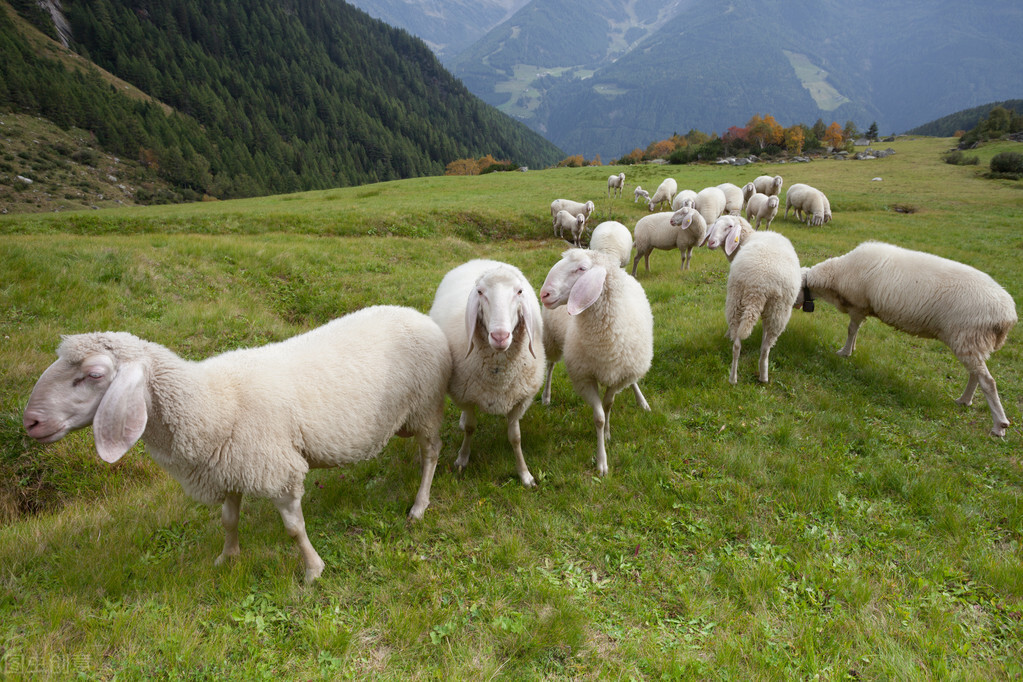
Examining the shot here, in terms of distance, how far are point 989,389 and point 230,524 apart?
869 centimetres

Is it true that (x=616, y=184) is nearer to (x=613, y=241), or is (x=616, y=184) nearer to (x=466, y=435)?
(x=613, y=241)

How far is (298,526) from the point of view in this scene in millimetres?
3488

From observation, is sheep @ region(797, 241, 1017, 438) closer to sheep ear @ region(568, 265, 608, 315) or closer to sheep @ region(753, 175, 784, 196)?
sheep ear @ region(568, 265, 608, 315)

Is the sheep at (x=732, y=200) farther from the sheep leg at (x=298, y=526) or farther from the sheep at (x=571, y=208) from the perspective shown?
the sheep leg at (x=298, y=526)

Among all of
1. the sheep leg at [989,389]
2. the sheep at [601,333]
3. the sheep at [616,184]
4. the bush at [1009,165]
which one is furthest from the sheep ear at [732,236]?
the bush at [1009,165]

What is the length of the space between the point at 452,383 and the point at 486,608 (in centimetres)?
219

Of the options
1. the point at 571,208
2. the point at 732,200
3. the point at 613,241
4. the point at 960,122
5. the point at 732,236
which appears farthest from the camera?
the point at 960,122

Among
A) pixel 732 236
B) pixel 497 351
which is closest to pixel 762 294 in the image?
pixel 732 236

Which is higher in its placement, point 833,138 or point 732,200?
point 833,138

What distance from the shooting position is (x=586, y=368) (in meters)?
5.05

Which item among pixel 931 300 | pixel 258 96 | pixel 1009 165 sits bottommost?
pixel 931 300

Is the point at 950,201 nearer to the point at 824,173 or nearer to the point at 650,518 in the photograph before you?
the point at 824,173

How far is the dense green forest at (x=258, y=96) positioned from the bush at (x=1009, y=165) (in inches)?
4444

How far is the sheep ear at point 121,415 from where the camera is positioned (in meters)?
2.69
